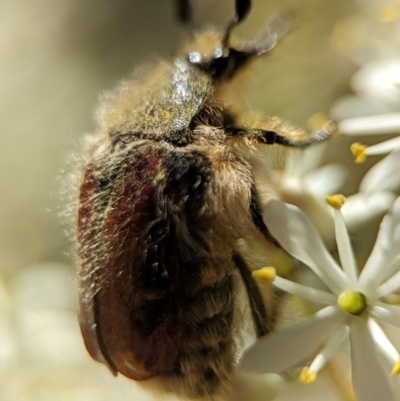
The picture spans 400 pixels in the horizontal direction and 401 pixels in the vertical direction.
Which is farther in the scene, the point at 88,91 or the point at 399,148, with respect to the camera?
the point at 88,91

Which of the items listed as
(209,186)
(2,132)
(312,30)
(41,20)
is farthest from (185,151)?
(41,20)

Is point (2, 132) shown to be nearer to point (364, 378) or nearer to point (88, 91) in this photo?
point (88, 91)

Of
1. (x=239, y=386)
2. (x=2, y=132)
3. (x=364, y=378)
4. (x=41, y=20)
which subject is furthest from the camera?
(x=41, y=20)

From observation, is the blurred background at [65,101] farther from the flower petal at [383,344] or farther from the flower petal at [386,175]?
the flower petal at [383,344]

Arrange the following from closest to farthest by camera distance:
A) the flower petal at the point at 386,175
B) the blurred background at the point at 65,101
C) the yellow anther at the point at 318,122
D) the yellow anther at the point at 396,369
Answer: the yellow anther at the point at 396,369, the flower petal at the point at 386,175, the yellow anther at the point at 318,122, the blurred background at the point at 65,101

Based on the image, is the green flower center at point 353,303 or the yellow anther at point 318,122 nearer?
the green flower center at point 353,303

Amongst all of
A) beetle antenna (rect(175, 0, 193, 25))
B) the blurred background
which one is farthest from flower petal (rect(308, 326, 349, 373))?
beetle antenna (rect(175, 0, 193, 25))

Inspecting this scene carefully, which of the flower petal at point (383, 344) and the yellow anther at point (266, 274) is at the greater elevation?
the yellow anther at point (266, 274)

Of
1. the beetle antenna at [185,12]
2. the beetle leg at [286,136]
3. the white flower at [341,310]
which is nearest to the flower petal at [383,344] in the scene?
the white flower at [341,310]
